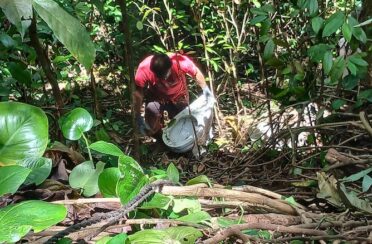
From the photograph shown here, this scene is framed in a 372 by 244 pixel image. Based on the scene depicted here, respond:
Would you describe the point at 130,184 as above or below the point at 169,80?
below

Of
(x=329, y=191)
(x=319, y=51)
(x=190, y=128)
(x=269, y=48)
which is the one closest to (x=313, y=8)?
(x=319, y=51)

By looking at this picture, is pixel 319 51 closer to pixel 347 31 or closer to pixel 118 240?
pixel 347 31

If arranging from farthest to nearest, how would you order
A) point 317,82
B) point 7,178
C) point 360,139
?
point 317,82 < point 360,139 < point 7,178

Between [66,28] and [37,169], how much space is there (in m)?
0.30

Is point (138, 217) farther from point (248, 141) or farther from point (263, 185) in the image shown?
point (248, 141)

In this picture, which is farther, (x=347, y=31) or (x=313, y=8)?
(x=313, y=8)

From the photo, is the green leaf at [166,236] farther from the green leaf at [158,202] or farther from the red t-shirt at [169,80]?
the red t-shirt at [169,80]

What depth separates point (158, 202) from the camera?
0.94 metres

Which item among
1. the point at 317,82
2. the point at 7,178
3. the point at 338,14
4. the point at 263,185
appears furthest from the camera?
the point at 317,82

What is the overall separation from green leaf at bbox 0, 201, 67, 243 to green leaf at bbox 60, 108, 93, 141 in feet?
1.47

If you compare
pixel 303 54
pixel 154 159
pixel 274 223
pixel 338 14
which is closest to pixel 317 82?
pixel 303 54

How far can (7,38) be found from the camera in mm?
1723

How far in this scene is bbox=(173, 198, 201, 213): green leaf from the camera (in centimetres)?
97

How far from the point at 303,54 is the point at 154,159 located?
1987 mm
